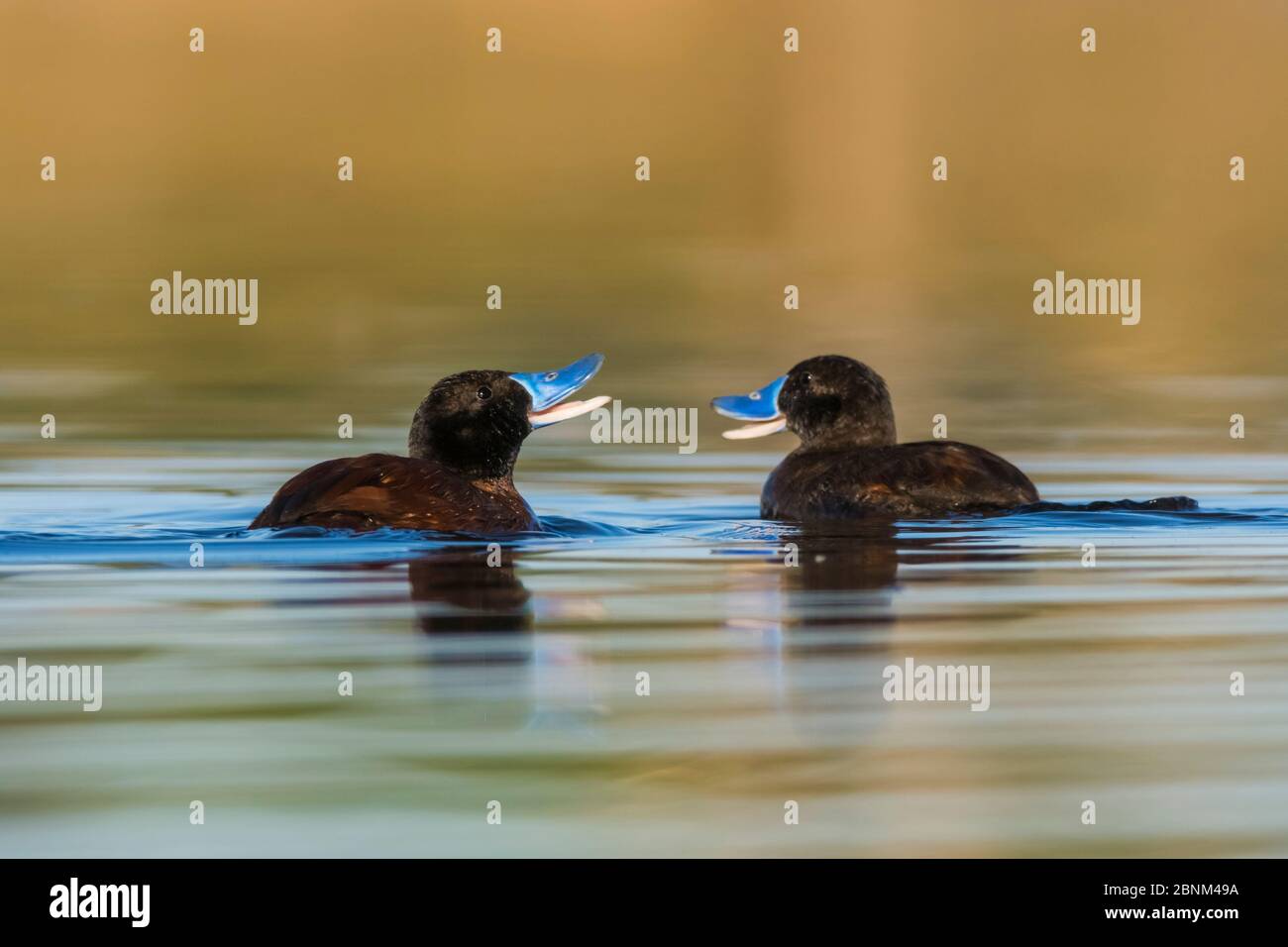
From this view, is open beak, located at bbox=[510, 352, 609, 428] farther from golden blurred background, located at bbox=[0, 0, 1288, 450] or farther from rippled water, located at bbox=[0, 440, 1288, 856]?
golden blurred background, located at bbox=[0, 0, 1288, 450]

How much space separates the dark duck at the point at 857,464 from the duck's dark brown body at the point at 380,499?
6.85ft

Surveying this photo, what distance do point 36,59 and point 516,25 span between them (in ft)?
23.2

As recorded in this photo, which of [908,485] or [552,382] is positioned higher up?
[552,382]

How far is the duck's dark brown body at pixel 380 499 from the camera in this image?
9.94m

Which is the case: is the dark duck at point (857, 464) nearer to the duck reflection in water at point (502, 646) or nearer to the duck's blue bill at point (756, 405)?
the duck's blue bill at point (756, 405)

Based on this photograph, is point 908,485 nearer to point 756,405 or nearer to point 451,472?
point 756,405

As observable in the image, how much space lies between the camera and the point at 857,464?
466 inches

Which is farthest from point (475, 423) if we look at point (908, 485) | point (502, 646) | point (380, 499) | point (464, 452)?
point (502, 646)

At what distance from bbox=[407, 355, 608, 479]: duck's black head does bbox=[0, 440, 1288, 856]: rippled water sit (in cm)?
43

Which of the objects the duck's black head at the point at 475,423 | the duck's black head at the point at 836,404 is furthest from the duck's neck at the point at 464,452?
the duck's black head at the point at 836,404

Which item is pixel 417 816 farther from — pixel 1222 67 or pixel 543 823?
pixel 1222 67

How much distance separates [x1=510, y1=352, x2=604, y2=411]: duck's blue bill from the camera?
37.1 ft

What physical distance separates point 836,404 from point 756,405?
Answer: 24.1 inches

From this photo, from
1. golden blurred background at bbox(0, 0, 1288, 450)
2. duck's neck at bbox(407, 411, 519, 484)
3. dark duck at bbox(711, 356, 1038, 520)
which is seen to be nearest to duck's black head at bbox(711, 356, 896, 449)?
dark duck at bbox(711, 356, 1038, 520)
